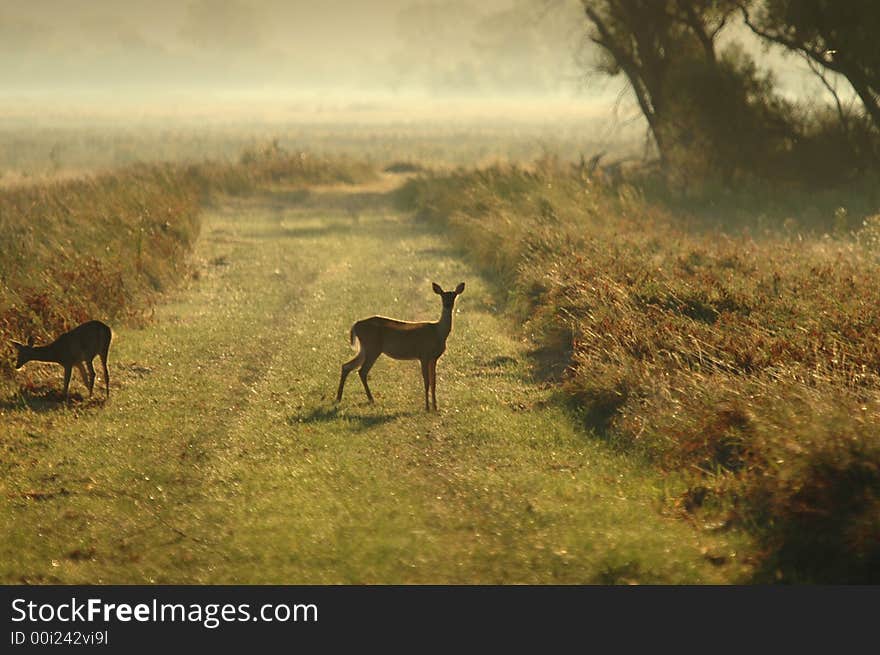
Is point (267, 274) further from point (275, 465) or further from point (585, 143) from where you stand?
point (585, 143)

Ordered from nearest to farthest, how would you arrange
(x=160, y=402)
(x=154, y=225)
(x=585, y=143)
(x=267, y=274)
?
(x=160, y=402) < (x=267, y=274) < (x=154, y=225) < (x=585, y=143)

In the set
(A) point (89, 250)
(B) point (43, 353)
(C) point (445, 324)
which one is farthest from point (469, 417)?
(A) point (89, 250)

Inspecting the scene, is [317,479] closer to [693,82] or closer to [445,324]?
[445,324]

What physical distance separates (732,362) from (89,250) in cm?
1197

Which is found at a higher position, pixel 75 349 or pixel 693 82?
pixel 693 82

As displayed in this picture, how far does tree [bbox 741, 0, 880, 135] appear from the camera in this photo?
29484 mm

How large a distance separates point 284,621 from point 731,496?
359 centimetres

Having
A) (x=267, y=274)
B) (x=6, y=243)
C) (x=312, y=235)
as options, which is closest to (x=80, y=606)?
(x=6, y=243)

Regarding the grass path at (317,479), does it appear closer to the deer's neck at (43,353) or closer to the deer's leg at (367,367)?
the deer's leg at (367,367)

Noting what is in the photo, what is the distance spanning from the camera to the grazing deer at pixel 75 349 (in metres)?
12.2

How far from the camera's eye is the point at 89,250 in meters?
19.6

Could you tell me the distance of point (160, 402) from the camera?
12578 mm

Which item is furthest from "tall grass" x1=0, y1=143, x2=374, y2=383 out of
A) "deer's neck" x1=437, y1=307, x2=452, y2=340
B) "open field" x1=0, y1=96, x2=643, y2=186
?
"open field" x1=0, y1=96, x2=643, y2=186

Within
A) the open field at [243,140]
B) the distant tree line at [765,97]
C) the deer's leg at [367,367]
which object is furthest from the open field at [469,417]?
the open field at [243,140]
